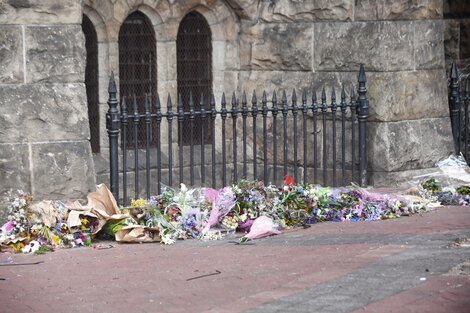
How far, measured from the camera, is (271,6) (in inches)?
539

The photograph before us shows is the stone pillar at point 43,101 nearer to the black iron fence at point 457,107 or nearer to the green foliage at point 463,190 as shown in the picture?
the green foliage at point 463,190

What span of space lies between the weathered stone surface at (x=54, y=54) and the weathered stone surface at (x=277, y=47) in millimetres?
3224

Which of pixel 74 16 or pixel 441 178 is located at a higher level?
pixel 74 16

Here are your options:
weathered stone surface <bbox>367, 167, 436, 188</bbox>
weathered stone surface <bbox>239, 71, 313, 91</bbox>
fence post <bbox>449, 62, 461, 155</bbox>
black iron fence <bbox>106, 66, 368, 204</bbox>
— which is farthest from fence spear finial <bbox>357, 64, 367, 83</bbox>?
fence post <bbox>449, 62, 461, 155</bbox>

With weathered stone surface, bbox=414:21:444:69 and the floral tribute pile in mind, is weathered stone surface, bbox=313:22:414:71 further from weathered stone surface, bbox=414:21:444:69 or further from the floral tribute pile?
the floral tribute pile

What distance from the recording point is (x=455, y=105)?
543 inches

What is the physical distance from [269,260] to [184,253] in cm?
88

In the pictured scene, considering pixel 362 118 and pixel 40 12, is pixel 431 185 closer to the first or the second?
pixel 362 118

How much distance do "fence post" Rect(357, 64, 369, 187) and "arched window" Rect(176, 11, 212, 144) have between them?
1.90 meters

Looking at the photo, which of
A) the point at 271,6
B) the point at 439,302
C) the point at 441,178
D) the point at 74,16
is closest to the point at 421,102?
the point at 441,178

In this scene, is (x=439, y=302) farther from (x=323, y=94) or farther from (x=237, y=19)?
(x=237, y=19)

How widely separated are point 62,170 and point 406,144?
4.11 metres

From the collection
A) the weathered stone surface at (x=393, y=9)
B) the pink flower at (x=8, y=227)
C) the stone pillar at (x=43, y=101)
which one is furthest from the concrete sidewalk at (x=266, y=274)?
the weathered stone surface at (x=393, y=9)

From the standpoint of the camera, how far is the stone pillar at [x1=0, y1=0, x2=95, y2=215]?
10.7m
